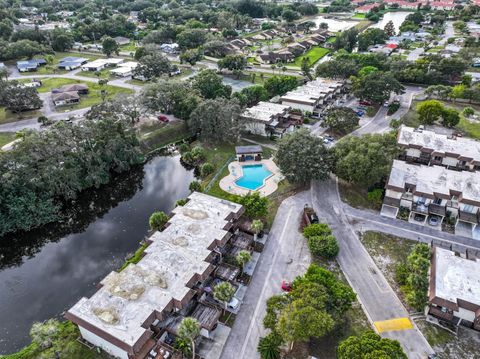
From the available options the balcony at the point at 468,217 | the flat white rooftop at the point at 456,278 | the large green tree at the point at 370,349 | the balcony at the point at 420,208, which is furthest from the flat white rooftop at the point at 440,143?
the large green tree at the point at 370,349

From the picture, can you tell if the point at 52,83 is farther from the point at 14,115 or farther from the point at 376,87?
the point at 376,87

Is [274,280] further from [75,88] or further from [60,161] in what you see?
[75,88]

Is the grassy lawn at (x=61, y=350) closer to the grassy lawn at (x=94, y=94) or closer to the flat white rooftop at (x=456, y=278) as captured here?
the flat white rooftop at (x=456, y=278)

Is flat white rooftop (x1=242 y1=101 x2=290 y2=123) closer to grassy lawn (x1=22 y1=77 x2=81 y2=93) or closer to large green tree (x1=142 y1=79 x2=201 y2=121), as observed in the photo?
large green tree (x1=142 y1=79 x2=201 y2=121)

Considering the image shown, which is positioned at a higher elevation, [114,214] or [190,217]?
[190,217]

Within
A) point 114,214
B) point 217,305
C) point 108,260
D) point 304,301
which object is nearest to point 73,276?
point 108,260

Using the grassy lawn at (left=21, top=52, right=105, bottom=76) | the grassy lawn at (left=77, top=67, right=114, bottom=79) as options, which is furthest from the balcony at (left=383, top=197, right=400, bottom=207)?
the grassy lawn at (left=21, top=52, right=105, bottom=76)
